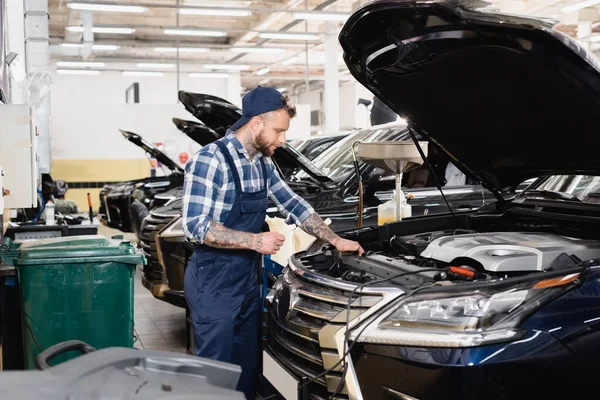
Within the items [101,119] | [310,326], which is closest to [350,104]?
[101,119]

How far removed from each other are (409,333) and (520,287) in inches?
14.8

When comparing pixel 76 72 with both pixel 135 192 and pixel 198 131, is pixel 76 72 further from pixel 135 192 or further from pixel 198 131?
pixel 198 131

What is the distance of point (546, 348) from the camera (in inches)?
84.7

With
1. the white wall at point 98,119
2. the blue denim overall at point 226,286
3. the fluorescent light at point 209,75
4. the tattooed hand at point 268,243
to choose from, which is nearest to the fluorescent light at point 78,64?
the white wall at point 98,119

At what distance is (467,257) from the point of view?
2.73 meters

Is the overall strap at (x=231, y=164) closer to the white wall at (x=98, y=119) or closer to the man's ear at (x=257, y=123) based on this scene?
the man's ear at (x=257, y=123)

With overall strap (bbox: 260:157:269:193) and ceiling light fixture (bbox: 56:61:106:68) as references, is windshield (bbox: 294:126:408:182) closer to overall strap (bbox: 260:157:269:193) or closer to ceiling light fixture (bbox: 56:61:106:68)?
overall strap (bbox: 260:157:269:193)

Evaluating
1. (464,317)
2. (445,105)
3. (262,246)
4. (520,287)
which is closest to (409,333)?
(464,317)

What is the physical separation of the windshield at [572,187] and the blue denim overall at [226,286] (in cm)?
142

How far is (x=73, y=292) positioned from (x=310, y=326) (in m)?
1.77

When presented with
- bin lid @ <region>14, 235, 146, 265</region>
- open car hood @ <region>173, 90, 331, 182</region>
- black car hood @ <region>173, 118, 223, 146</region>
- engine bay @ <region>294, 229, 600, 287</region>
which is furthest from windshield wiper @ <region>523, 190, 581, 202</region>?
black car hood @ <region>173, 118, 223, 146</region>

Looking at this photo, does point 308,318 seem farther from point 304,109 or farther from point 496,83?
point 304,109

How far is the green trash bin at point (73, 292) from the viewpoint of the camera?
12.2 feet

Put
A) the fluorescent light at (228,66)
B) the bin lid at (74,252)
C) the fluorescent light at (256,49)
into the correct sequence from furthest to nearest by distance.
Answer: the fluorescent light at (228,66) → the fluorescent light at (256,49) → the bin lid at (74,252)
